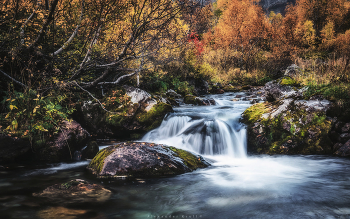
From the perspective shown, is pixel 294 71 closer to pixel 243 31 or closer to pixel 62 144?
pixel 62 144

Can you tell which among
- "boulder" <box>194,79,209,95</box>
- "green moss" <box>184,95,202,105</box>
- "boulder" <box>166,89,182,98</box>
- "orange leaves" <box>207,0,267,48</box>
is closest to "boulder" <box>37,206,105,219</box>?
"green moss" <box>184,95,202,105</box>

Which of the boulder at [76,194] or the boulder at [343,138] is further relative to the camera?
the boulder at [343,138]

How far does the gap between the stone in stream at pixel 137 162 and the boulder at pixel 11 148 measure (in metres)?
1.95

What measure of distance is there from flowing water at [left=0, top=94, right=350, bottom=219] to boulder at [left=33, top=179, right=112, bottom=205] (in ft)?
0.45

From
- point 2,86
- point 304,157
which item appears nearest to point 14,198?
point 2,86

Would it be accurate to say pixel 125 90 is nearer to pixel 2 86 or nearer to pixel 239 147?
pixel 2 86

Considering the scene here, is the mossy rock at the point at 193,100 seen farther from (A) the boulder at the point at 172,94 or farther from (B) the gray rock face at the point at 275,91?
(B) the gray rock face at the point at 275,91

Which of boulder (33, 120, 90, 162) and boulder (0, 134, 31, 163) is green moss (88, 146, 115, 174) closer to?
boulder (33, 120, 90, 162)

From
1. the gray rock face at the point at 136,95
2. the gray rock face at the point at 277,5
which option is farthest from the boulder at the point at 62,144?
the gray rock face at the point at 277,5

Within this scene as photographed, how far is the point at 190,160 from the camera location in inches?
207

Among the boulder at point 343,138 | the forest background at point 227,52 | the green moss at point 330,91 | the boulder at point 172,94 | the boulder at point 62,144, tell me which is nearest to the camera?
the forest background at point 227,52

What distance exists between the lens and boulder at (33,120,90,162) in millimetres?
5777

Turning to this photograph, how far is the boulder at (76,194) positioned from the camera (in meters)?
3.23

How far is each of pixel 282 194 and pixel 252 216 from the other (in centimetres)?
113
